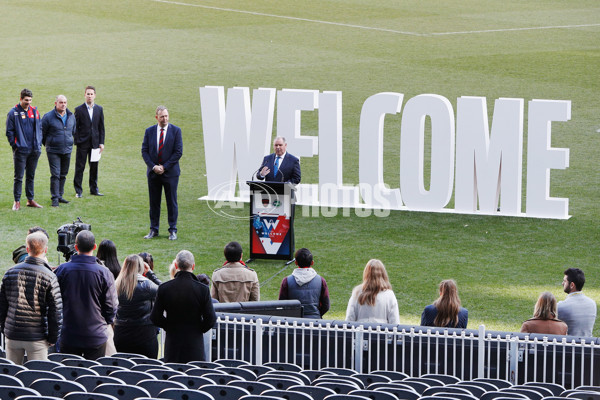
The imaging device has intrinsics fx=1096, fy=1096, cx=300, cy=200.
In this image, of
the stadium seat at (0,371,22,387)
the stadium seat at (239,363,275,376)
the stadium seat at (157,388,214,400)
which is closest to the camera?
the stadium seat at (157,388,214,400)

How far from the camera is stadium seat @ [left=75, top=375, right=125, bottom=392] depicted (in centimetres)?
643

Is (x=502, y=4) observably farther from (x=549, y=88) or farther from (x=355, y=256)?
(x=355, y=256)

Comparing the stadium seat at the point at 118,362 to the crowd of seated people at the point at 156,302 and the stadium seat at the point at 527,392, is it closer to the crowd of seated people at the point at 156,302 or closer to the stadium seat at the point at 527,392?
the crowd of seated people at the point at 156,302

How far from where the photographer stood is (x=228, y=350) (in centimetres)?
898

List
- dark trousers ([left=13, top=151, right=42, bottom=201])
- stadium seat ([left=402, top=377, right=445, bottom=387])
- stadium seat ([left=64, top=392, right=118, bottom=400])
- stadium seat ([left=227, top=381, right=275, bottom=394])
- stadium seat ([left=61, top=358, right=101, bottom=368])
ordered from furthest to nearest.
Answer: dark trousers ([left=13, top=151, right=42, bottom=201]) < stadium seat ([left=61, top=358, right=101, bottom=368]) < stadium seat ([left=402, top=377, right=445, bottom=387]) < stadium seat ([left=227, top=381, right=275, bottom=394]) < stadium seat ([left=64, top=392, right=118, bottom=400])

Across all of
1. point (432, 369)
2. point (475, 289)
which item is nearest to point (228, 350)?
point (432, 369)

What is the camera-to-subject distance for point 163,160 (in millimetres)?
13984

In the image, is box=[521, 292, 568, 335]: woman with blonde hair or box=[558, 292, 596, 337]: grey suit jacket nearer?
box=[521, 292, 568, 335]: woman with blonde hair

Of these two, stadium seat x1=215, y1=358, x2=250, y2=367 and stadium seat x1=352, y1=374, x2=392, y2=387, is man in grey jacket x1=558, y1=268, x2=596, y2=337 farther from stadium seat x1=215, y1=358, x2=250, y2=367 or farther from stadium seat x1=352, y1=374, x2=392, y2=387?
stadium seat x1=215, y1=358, x2=250, y2=367

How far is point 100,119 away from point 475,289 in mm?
7023

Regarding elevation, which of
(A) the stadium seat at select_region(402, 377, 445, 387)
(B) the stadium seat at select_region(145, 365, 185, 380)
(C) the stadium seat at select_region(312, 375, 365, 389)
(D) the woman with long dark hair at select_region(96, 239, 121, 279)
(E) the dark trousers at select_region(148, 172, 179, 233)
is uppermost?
(E) the dark trousers at select_region(148, 172, 179, 233)

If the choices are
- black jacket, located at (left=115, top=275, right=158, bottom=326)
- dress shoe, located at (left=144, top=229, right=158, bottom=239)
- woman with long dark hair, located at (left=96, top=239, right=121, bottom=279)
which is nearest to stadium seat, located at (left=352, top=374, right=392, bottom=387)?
black jacket, located at (left=115, top=275, right=158, bottom=326)

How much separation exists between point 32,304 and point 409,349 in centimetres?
289

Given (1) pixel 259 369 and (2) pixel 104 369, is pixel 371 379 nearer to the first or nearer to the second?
(1) pixel 259 369
